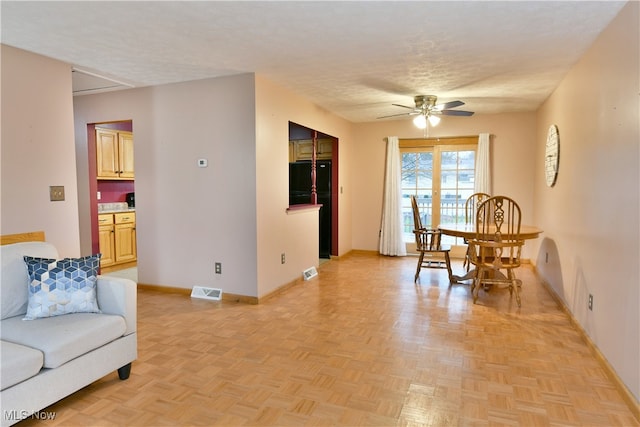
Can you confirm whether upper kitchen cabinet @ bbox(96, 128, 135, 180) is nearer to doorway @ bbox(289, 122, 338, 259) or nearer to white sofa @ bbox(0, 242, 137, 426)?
doorway @ bbox(289, 122, 338, 259)

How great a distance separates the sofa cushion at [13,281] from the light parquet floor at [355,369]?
63 cm

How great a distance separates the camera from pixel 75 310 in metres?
2.24

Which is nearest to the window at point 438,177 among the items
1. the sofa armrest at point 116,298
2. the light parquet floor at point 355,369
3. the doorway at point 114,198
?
the light parquet floor at point 355,369

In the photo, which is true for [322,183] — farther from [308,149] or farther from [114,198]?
[114,198]

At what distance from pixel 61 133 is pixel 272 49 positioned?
6.34ft

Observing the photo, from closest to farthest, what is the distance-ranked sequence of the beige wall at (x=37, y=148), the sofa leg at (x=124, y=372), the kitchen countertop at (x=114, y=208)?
the sofa leg at (x=124, y=372) < the beige wall at (x=37, y=148) < the kitchen countertop at (x=114, y=208)

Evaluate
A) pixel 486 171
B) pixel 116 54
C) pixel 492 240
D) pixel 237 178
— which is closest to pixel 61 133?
pixel 116 54

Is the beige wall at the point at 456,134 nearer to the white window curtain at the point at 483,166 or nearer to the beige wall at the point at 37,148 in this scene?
the white window curtain at the point at 483,166

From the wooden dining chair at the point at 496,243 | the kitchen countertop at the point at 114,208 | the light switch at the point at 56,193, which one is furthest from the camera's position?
the kitchen countertop at the point at 114,208

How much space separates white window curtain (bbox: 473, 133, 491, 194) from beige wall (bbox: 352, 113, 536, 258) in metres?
0.11

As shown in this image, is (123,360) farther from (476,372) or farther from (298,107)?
(298,107)

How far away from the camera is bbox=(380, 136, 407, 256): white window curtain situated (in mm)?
6391

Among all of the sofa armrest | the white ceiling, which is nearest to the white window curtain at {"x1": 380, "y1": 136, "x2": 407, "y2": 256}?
the white ceiling

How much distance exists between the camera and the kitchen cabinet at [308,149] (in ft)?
20.7
